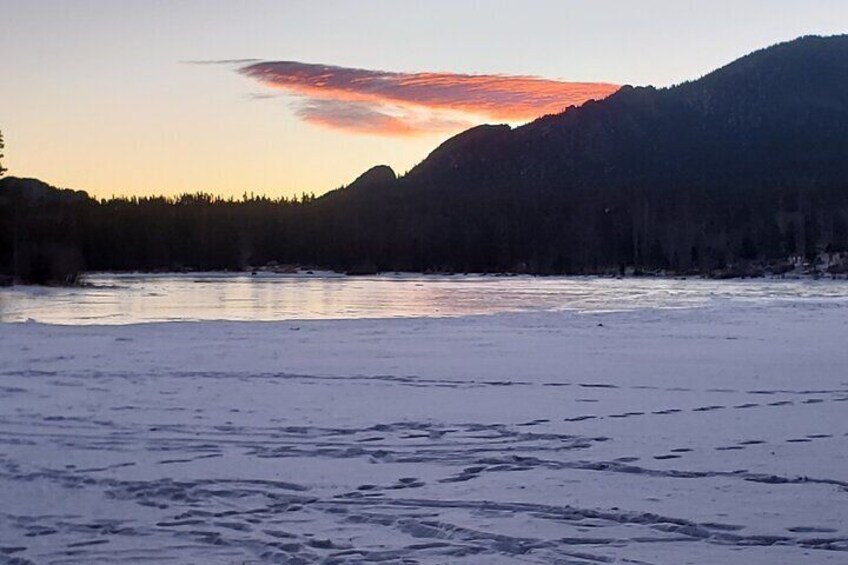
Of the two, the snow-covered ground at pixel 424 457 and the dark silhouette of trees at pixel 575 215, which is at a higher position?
the dark silhouette of trees at pixel 575 215

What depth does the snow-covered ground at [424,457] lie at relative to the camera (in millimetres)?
6047

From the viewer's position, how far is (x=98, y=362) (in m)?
16.3

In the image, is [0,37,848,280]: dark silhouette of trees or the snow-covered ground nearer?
the snow-covered ground

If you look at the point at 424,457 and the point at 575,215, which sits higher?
the point at 575,215

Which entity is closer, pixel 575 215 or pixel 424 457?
pixel 424 457

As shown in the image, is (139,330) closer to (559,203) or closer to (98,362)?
(98,362)

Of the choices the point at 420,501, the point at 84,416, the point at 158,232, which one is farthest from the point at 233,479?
the point at 158,232

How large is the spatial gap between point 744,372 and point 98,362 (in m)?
10.5

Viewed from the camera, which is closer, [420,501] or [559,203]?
[420,501]

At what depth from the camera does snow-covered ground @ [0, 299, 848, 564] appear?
19.8 feet

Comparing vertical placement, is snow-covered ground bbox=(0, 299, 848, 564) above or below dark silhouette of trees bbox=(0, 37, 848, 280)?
below

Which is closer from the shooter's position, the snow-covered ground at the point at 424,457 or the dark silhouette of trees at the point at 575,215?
the snow-covered ground at the point at 424,457

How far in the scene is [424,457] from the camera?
8.60m

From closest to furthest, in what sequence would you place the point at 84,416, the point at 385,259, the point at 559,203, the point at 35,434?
the point at 35,434 < the point at 84,416 < the point at 385,259 < the point at 559,203
